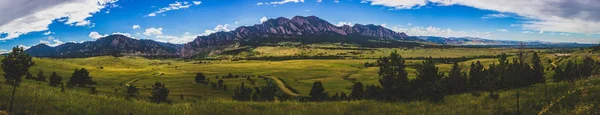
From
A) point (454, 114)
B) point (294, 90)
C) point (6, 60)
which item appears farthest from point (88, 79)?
point (454, 114)

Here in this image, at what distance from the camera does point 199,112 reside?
1420 cm

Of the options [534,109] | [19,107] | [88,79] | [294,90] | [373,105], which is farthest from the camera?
[294,90]

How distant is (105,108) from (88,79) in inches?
7125

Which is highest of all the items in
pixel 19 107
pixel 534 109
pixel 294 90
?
pixel 19 107

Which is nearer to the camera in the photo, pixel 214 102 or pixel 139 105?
pixel 139 105

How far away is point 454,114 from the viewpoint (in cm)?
1466

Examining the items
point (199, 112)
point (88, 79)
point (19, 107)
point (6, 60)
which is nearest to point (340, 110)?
point (199, 112)

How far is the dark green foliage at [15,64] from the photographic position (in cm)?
1731

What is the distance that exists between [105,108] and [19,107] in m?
2.34

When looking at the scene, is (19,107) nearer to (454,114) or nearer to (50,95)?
(50,95)

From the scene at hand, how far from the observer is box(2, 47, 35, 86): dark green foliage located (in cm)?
1731

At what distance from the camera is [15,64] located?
58.0 feet

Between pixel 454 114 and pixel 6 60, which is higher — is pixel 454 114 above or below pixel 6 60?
below

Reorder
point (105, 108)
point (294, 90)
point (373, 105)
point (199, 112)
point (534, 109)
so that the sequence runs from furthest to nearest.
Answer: point (294, 90) → point (373, 105) → point (534, 109) → point (199, 112) → point (105, 108)
